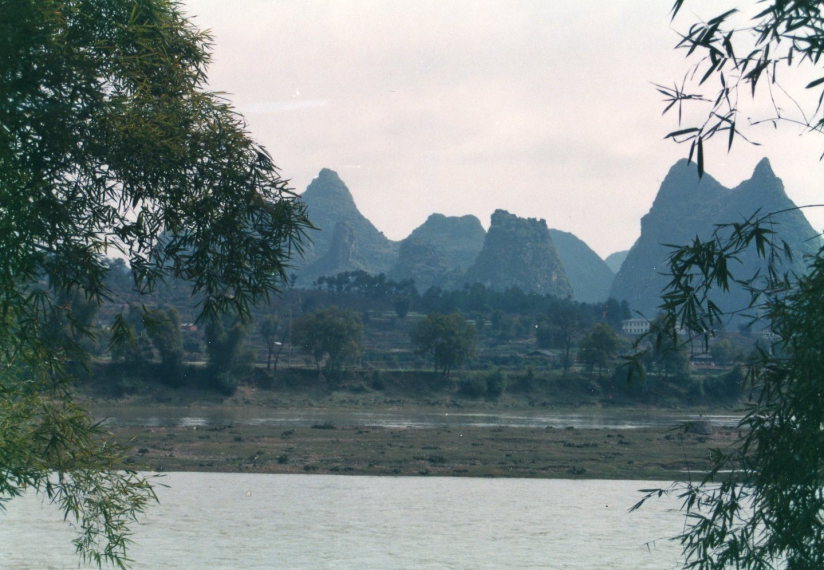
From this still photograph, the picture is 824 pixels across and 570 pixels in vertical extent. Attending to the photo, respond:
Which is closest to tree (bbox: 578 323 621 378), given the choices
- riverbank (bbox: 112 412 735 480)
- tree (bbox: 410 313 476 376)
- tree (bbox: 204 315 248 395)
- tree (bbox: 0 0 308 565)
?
tree (bbox: 410 313 476 376)

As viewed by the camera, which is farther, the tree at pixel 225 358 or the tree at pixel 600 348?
the tree at pixel 600 348

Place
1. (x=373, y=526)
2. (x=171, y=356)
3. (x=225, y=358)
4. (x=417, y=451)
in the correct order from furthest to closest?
1. (x=225, y=358)
2. (x=171, y=356)
3. (x=417, y=451)
4. (x=373, y=526)

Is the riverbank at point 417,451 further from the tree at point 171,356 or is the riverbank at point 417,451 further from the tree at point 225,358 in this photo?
the tree at point 225,358

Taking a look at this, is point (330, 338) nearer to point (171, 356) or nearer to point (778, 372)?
point (171, 356)

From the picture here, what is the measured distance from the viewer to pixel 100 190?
15.9 metres

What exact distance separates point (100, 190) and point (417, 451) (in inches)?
2128

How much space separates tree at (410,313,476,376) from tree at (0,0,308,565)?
5432 inches

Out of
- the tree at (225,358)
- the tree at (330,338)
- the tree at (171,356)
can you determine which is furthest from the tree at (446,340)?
the tree at (171,356)

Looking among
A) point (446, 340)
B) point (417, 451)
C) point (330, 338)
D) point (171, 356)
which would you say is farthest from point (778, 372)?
point (446, 340)

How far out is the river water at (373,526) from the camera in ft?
118

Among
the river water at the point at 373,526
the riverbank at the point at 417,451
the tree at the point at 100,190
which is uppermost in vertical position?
the tree at the point at 100,190

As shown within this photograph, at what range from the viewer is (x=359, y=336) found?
532 feet

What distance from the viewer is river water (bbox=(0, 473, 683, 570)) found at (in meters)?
36.0

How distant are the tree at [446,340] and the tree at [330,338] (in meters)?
11.6
